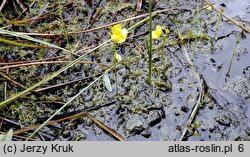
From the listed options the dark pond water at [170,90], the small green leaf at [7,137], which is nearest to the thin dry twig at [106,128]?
the dark pond water at [170,90]

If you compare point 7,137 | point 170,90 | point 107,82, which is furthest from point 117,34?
point 7,137

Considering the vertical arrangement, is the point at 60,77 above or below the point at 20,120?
above

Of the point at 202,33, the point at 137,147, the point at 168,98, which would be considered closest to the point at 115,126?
the point at 137,147

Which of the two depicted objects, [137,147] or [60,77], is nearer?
[137,147]

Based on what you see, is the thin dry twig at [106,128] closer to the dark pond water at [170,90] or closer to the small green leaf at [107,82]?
the dark pond water at [170,90]

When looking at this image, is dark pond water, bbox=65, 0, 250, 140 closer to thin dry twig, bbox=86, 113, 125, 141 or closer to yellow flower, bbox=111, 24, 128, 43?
thin dry twig, bbox=86, 113, 125, 141

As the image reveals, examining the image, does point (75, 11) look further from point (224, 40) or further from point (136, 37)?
point (224, 40)

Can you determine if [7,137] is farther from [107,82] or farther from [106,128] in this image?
[107,82]

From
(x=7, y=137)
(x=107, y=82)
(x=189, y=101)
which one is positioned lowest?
(x=7, y=137)


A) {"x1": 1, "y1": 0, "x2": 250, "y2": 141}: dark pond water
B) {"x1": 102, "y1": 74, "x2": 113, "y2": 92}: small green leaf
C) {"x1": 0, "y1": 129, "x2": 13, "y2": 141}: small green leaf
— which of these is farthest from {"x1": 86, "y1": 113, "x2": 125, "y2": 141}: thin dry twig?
{"x1": 0, "y1": 129, "x2": 13, "y2": 141}: small green leaf

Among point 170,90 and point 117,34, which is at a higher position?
point 117,34

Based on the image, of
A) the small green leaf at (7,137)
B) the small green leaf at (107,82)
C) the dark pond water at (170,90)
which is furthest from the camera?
the small green leaf at (107,82)
